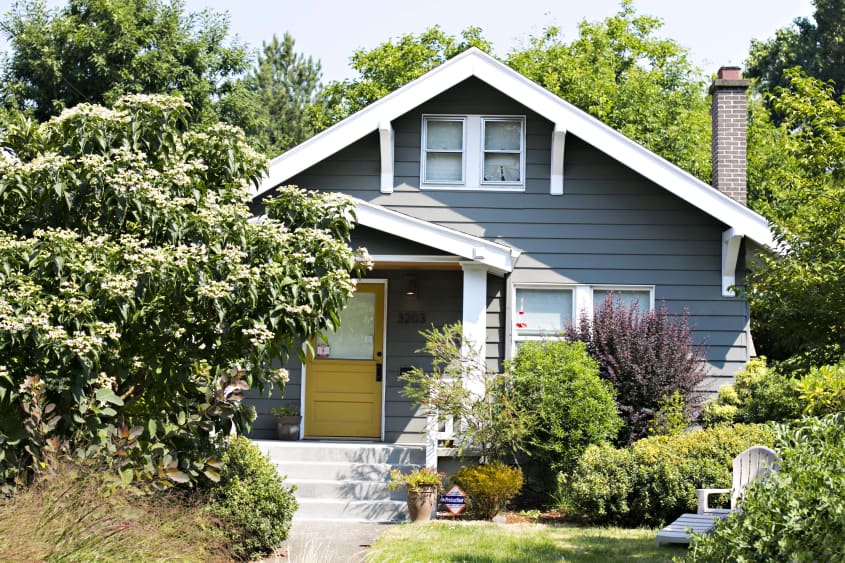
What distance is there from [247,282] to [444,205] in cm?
619

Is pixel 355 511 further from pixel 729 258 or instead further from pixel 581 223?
pixel 729 258

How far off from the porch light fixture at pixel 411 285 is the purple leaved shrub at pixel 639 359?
228cm

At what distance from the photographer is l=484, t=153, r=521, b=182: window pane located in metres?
13.3

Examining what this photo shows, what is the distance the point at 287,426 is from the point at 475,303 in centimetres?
313

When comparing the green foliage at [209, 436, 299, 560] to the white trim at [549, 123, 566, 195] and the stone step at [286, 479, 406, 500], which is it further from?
the white trim at [549, 123, 566, 195]

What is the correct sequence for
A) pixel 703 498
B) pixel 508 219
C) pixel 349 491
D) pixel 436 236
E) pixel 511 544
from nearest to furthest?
pixel 511 544 < pixel 703 498 < pixel 349 491 < pixel 436 236 < pixel 508 219

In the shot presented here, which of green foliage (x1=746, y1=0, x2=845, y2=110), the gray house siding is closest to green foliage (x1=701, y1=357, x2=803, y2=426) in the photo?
the gray house siding

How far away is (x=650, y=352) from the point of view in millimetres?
11891

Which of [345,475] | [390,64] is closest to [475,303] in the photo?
[345,475]

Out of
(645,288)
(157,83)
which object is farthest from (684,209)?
(157,83)

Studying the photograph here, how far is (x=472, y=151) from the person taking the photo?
43.7ft

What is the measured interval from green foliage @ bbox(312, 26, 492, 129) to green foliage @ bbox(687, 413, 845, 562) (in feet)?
85.6

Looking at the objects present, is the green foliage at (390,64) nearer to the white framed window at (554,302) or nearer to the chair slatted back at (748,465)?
the white framed window at (554,302)

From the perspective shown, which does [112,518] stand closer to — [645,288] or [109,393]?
[109,393]
